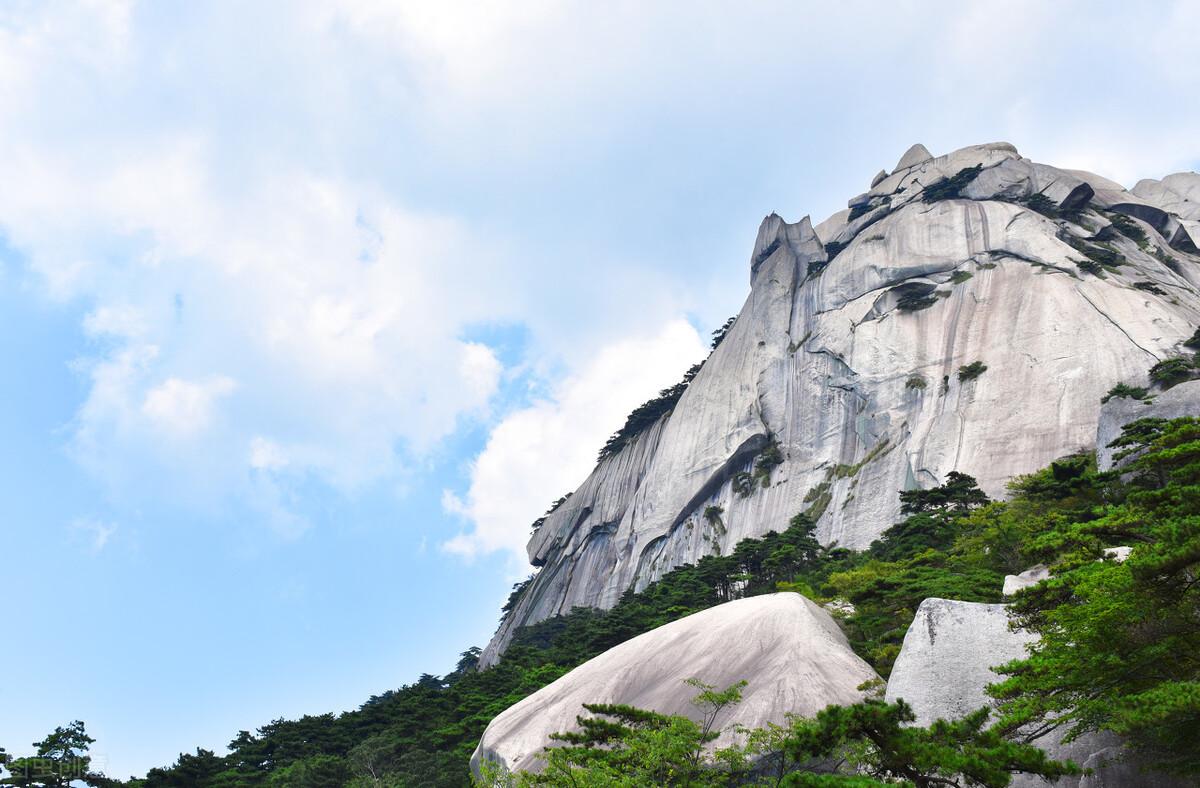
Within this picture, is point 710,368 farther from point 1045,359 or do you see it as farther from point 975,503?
point 975,503

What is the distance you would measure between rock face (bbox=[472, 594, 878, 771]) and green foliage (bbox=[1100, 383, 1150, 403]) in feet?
73.9

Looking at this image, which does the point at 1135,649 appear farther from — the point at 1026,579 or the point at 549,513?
the point at 549,513

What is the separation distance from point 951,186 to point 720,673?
52189 millimetres

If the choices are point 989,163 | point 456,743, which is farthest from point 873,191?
point 456,743

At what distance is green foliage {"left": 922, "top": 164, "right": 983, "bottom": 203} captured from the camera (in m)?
58.5

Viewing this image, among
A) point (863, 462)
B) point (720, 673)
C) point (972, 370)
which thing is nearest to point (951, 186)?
point (972, 370)

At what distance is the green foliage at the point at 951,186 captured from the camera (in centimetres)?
5850

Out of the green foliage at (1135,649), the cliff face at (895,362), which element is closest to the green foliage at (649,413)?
Result: the cliff face at (895,362)

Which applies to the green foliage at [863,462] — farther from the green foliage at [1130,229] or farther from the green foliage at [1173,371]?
the green foliage at [1130,229]

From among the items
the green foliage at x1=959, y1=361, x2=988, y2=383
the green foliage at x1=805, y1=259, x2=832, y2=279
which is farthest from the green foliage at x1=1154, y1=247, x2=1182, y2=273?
the green foliage at x1=959, y1=361, x2=988, y2=383

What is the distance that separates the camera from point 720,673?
17.0 m

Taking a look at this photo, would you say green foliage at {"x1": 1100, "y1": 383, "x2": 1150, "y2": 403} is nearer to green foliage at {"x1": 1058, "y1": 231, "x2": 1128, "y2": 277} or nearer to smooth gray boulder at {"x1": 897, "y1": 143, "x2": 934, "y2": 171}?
green foliage at {"x1": 1058, "y1": 231, "x2": 1128, "y2": 277}

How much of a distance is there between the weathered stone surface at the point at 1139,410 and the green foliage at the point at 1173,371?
5.14m

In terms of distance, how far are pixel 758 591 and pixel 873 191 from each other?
45338 mm
